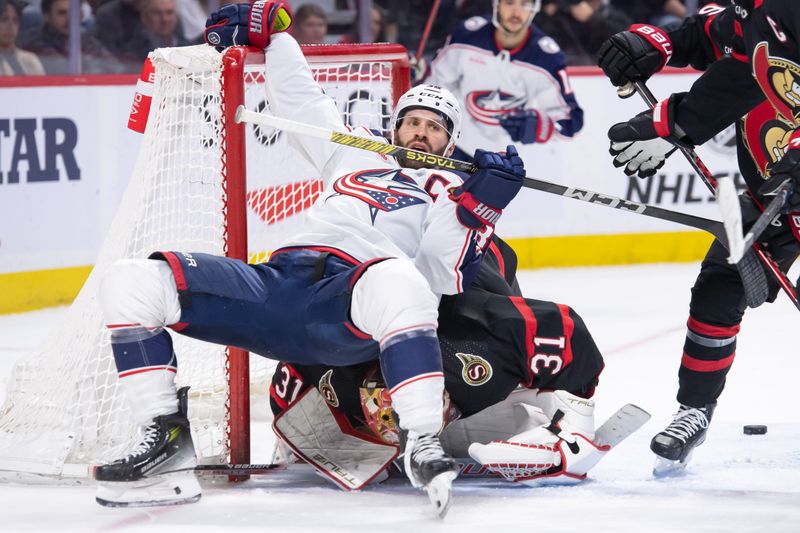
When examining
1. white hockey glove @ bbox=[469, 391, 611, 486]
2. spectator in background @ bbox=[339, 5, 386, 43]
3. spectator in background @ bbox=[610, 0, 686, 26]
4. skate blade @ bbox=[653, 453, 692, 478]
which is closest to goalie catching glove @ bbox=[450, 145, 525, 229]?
white hockey glove @ bbox=[469, 391, 611, 486]

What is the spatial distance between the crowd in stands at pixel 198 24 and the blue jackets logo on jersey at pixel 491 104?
57 centimetres

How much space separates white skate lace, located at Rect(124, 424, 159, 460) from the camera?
8.10 ft

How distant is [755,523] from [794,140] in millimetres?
677

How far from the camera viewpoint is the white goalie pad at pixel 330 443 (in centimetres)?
266

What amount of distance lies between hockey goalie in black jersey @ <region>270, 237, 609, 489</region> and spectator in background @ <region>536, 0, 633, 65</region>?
12.1ft

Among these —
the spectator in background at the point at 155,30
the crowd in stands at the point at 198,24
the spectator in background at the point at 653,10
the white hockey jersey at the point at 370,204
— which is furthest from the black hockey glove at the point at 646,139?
the spectator in background at the point at 653,10

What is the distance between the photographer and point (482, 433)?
2844mm

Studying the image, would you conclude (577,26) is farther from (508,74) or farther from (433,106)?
(433,106)

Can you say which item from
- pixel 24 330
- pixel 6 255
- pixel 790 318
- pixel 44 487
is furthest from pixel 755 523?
pixel 6 255

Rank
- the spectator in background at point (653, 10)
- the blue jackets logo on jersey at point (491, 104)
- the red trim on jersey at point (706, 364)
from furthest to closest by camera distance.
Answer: the spectator in background at point (653, 10) → the blue jackets logo on jersey at point (491, 104) → the red trim on jersey at point (706, 364)

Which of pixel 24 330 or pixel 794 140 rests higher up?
pixel 794 140

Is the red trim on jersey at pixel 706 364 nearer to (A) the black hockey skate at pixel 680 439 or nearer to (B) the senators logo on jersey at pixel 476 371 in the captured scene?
(A) the black hockey skate at pixel 680 439

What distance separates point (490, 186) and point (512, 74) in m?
2.91

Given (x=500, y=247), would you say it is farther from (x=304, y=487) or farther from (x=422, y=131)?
(x=304, y=487)
